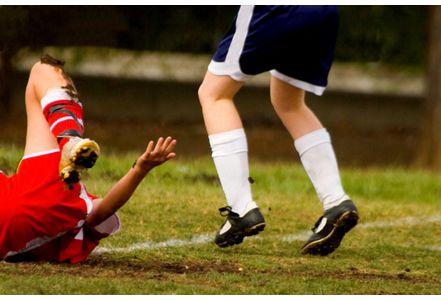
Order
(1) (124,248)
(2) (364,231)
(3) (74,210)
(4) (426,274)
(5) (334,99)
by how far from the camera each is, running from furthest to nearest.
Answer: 1. (5) (334,99)
2. (2) (364,231)
3. (1) (124,248)
4. (4) (426,274)
5. (3) (74,210)

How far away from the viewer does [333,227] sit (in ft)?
19.7

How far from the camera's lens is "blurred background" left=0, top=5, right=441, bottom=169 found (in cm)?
1362

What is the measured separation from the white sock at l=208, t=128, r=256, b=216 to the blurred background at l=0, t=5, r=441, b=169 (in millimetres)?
6566

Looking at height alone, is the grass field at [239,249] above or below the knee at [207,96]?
below

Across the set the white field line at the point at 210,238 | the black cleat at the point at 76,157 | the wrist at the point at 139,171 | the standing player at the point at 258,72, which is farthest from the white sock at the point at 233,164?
the black cleat at the point at 76,157

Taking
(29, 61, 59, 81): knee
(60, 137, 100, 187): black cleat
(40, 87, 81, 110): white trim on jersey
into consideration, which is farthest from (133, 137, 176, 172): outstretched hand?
(29, 61, 59, 81): knee

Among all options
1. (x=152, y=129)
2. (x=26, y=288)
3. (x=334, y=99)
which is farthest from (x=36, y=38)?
(x=26, y=288)

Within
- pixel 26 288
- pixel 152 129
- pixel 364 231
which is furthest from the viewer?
pixel 152 129

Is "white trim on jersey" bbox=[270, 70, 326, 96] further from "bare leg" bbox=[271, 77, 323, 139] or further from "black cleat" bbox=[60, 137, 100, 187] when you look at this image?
"black cleat" bbox=[60, 137, 100, 187]

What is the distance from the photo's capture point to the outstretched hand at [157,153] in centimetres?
504

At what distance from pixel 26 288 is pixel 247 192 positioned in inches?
60.5

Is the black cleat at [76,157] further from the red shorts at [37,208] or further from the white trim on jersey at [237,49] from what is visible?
the white trim on jersey at [237,49]

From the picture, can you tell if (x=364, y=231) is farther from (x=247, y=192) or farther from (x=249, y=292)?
(x=249, y=292)
